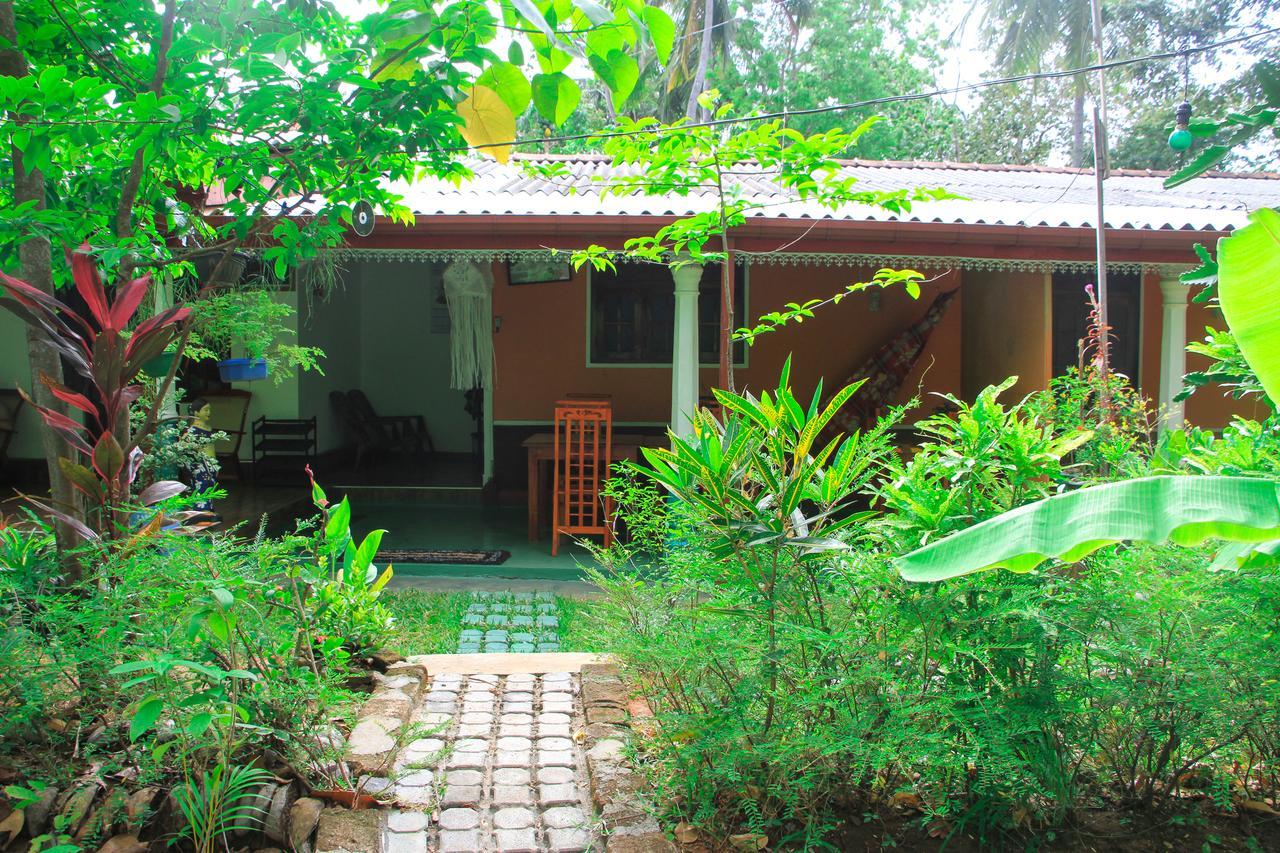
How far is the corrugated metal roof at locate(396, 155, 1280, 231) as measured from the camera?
22.7ft

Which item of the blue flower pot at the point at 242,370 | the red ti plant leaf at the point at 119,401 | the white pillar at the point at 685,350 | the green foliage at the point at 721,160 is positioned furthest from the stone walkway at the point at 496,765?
the blue flower pot at the point at 242,370

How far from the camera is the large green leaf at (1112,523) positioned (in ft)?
6.46

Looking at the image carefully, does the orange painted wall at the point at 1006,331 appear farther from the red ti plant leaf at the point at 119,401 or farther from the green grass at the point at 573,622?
the red ti plant leaf at the point at 119,401

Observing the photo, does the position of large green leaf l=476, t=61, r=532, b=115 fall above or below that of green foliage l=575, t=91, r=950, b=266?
below

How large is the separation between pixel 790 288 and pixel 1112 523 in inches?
302

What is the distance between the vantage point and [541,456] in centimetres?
770

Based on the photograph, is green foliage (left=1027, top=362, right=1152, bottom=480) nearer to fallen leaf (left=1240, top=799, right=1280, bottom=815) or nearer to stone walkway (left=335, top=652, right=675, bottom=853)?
fallen leaf (left=1240, top=799, right=1280, bottom=815)

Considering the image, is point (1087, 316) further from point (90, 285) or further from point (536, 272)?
point (90, 285)

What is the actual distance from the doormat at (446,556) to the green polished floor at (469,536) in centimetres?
9

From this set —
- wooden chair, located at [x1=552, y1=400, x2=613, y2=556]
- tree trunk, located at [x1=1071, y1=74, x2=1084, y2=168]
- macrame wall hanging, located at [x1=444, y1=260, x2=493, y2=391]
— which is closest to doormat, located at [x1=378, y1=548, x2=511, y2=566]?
wooden chair, located at [x1=552, y1=400, x2=613, y2=556]

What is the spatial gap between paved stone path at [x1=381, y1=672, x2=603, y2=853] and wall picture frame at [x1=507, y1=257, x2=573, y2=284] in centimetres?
584

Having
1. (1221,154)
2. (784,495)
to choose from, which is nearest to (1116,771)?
(784,495)

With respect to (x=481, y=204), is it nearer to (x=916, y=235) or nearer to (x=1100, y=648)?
(x=916, y=235)

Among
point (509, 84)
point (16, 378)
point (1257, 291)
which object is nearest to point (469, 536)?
point (16, 378)
